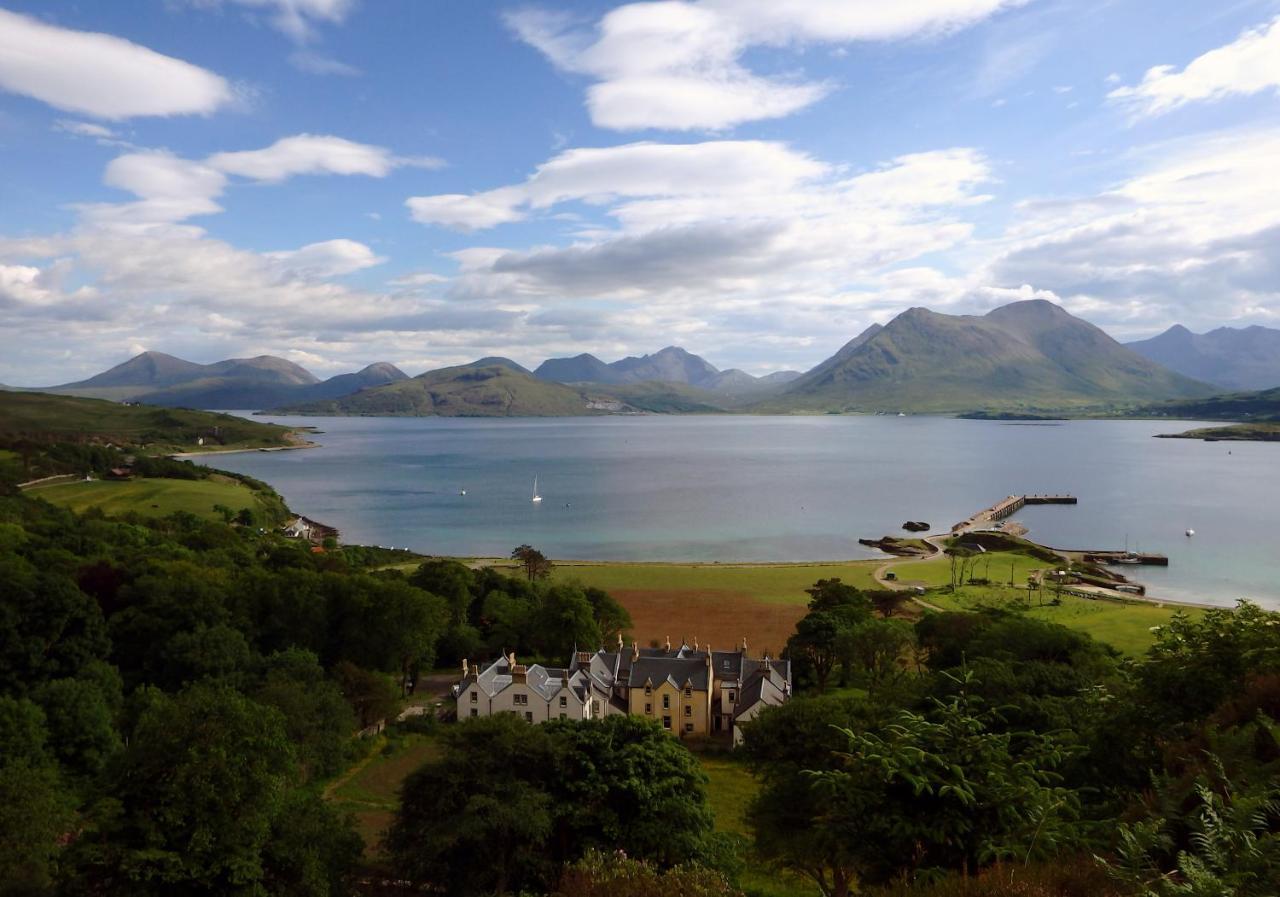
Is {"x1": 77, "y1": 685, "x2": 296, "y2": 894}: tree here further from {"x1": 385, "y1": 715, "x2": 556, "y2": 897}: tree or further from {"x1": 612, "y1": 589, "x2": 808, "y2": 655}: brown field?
{"x1": 612, "y1": 589, "x2": 808, "y2": 655}: brown field

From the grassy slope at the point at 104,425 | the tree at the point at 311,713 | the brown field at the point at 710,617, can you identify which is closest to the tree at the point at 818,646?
the brown field at the point at 710,617

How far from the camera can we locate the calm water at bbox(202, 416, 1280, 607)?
7806cm

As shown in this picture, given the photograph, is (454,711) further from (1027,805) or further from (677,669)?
(1027,805)

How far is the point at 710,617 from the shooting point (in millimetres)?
50656

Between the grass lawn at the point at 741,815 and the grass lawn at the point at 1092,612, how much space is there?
2355cm

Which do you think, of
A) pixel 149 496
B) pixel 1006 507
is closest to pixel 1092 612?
pixel 1006 507

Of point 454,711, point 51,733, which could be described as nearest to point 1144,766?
point 454,711

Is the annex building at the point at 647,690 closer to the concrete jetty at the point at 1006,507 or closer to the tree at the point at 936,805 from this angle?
the tree at the point at 936,805

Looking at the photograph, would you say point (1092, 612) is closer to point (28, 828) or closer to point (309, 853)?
point (309, 853)

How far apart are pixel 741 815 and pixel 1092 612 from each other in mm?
38173

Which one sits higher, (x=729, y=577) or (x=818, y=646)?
(x=818, y=646)

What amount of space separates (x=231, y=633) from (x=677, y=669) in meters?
18.2

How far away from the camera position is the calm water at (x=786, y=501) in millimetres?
78062

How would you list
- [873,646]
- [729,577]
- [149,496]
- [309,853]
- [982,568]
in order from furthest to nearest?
[149,496] < [982,568] < [729,577] < [873,646] < [309,853]
